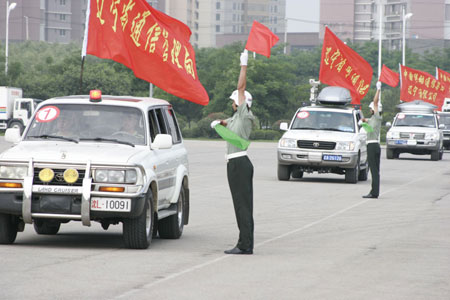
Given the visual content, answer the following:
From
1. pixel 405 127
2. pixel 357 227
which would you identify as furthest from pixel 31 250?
pixel 405 127

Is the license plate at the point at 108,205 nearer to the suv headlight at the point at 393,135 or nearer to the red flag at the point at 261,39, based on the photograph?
the red flag at the point at 261,39

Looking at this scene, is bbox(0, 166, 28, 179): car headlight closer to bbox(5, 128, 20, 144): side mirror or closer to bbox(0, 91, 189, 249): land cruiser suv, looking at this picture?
bbox(0, 91, 189, 249): land cruiser suv

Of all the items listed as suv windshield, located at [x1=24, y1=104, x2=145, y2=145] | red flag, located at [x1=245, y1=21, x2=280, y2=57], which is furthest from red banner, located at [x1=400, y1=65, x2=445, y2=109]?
suv windshield, located at [x1=24, y1=104, x2=145, y2=145]

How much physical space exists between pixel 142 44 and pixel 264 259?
604 centimetres

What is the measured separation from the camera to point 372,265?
10516mm

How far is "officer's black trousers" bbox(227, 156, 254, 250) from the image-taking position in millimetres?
11180

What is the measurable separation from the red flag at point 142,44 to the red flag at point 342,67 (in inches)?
603

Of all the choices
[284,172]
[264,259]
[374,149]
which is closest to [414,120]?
[284,172]

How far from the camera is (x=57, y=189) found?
10742 millimetres

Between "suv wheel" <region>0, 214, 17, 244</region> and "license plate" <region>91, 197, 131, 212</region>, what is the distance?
116cm

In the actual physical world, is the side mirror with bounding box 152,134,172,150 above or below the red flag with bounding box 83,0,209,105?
below

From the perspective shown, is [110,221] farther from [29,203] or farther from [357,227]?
[357,227]

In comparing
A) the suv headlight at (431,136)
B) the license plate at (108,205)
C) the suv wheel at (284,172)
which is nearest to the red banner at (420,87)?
the suv headlight at (431,136)

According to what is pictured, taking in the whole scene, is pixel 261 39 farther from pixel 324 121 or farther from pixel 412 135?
pixel 412 135
